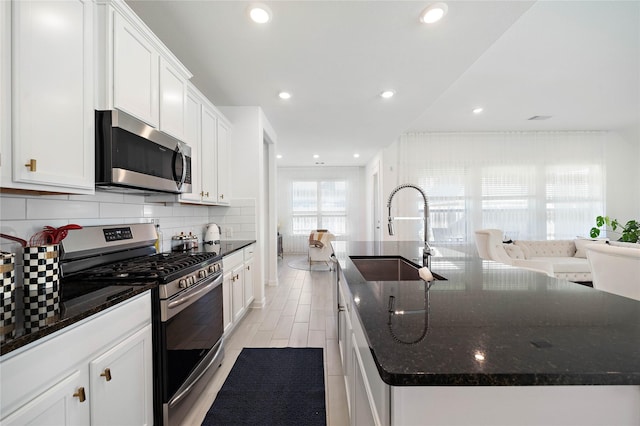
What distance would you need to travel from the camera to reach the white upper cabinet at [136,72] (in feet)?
4.39

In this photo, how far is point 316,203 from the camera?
7.98 meters

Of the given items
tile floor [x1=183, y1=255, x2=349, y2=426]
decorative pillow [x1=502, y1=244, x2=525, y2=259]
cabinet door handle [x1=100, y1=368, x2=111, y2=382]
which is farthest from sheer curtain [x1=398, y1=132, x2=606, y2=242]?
cabinet door handle [x1=100, y1=368, x2=111, y2=382]

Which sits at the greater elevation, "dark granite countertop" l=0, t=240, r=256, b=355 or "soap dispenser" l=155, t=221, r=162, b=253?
"soap dispenser" l=155, t=221, r=162, b=253

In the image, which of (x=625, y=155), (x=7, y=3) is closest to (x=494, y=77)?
(x=7, y=3)

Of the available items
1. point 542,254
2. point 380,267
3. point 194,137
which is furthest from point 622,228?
point 194,137

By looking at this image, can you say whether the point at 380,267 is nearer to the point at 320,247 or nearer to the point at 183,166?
the point at 183,166

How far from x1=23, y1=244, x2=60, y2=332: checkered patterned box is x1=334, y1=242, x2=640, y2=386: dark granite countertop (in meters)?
1.15

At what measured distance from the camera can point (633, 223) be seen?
5.02m

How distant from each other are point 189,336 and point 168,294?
357mm

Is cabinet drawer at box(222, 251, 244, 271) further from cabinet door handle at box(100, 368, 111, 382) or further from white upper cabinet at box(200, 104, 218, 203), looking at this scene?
cabinet door handle at box(100, 368, 111, 382)

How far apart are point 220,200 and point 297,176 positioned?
5.16 metres

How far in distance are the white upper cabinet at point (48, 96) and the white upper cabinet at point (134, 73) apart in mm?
118

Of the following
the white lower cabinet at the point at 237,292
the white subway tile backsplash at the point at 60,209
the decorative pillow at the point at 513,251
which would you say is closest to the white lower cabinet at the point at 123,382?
the white subway tile backsplash at the point at 60,209

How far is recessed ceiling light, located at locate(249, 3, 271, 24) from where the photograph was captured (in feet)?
5.64
